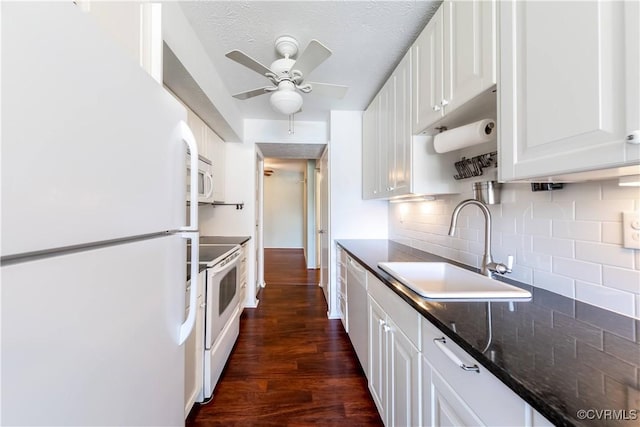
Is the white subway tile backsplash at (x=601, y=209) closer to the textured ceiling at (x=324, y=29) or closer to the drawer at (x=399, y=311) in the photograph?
the drawer at (x=399, y=311)

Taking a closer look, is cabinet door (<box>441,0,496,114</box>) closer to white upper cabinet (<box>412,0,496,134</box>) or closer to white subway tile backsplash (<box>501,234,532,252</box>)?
white upper cabinet (<box>412,0,496,134</box>)

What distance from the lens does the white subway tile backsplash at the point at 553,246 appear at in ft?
3.35

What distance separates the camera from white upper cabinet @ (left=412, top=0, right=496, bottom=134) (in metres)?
1.03

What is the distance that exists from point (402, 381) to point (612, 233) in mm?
947

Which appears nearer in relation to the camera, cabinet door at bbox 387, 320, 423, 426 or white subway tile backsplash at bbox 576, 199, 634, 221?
white subway tile backsplash at bbox 576, 199, 634, 221

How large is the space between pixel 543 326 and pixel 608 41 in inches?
30.1

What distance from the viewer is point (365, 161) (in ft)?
9.72

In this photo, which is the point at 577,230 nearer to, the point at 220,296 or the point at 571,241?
the point at 571,241

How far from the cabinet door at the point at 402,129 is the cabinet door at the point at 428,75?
0.32 ft

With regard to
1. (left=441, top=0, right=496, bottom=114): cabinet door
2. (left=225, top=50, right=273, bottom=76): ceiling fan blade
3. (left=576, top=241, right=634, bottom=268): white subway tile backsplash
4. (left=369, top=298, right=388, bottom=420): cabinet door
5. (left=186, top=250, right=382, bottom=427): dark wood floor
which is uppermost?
(left=225, top=50, right=273, bottom=76): ceiling fan blade

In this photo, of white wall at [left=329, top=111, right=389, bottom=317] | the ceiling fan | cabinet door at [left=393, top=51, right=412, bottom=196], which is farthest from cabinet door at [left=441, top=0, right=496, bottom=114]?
white wall at [left=329, top=111, right=389, bottom=317]

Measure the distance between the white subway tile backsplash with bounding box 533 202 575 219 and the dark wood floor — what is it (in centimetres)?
143

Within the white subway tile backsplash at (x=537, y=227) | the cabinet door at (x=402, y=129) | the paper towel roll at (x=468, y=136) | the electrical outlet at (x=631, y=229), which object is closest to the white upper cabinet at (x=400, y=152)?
the cabinet door at (x=402, y=129)

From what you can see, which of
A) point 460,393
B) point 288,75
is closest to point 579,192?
point 460,393
